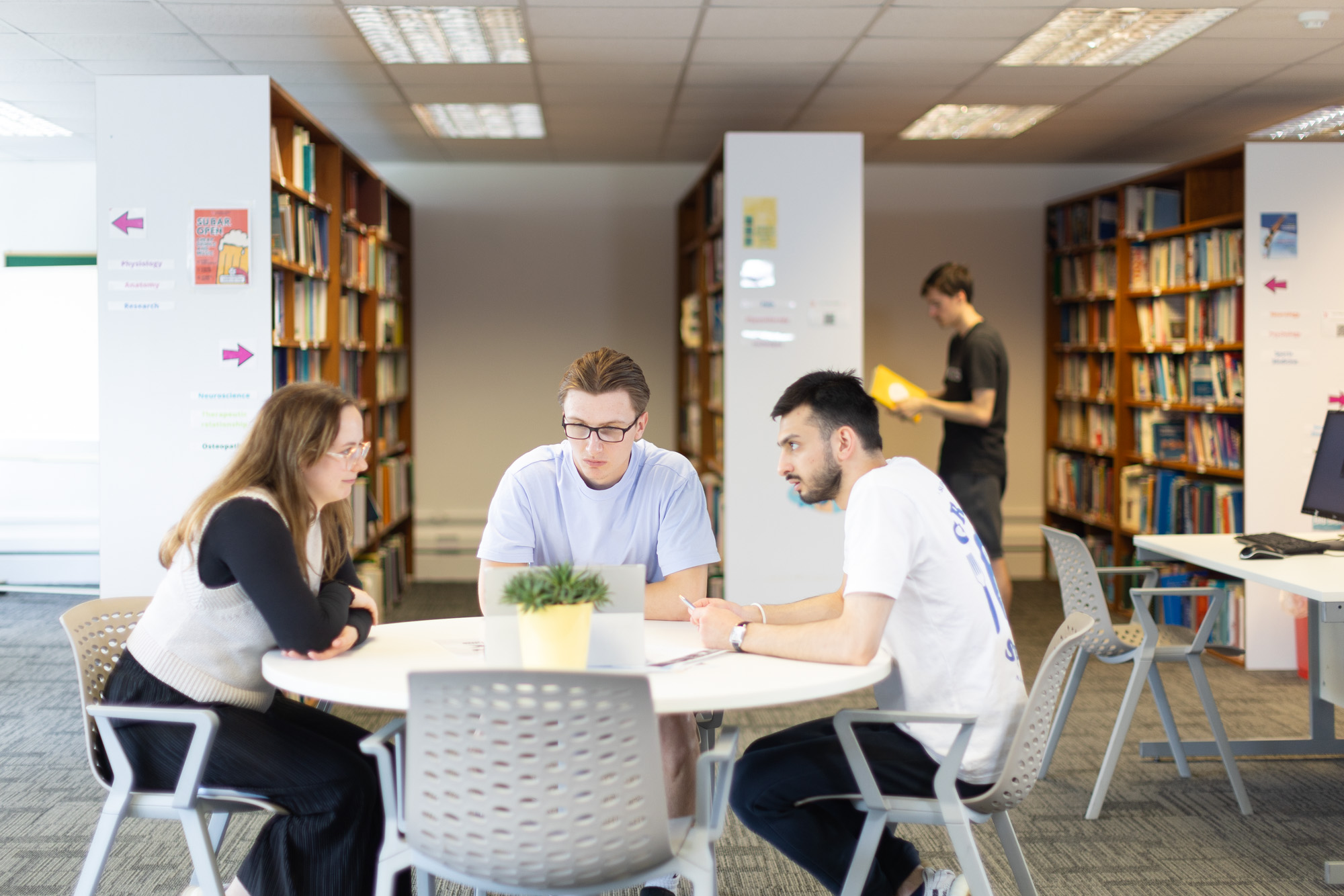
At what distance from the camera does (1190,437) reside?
527 centimetres

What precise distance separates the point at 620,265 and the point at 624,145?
0.94m

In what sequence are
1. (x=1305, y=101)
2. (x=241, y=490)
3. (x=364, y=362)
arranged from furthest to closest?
(x=364, y=362)
(x=1305, y=101)
(x=241, y=490)

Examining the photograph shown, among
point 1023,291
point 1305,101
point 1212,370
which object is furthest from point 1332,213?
point 1023,291

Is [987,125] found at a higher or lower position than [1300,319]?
higher

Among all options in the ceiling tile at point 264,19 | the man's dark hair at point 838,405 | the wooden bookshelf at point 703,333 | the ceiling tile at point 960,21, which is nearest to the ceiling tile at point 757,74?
the wooden bookshelf at point 703,333

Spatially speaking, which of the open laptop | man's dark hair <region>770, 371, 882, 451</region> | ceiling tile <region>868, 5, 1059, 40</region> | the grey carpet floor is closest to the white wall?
ceiling tile <region>868, 5, 1059, 40</region>

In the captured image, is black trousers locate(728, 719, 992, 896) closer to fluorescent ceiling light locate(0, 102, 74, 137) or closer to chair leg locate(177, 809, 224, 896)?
chair leg locate(177, 809, 224, 896)

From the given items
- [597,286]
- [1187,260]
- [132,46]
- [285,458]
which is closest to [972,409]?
[1187,260]

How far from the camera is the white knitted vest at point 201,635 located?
192 centimetres

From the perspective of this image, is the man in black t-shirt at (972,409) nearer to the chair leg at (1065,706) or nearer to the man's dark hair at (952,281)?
the man's dark hair at (952,281)

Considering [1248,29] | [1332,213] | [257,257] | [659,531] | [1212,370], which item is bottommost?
[659,531]

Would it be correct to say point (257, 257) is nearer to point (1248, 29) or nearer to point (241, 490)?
point (241, 490)

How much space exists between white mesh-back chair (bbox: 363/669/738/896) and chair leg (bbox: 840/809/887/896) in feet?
1.54

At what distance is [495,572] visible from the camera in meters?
1.72
